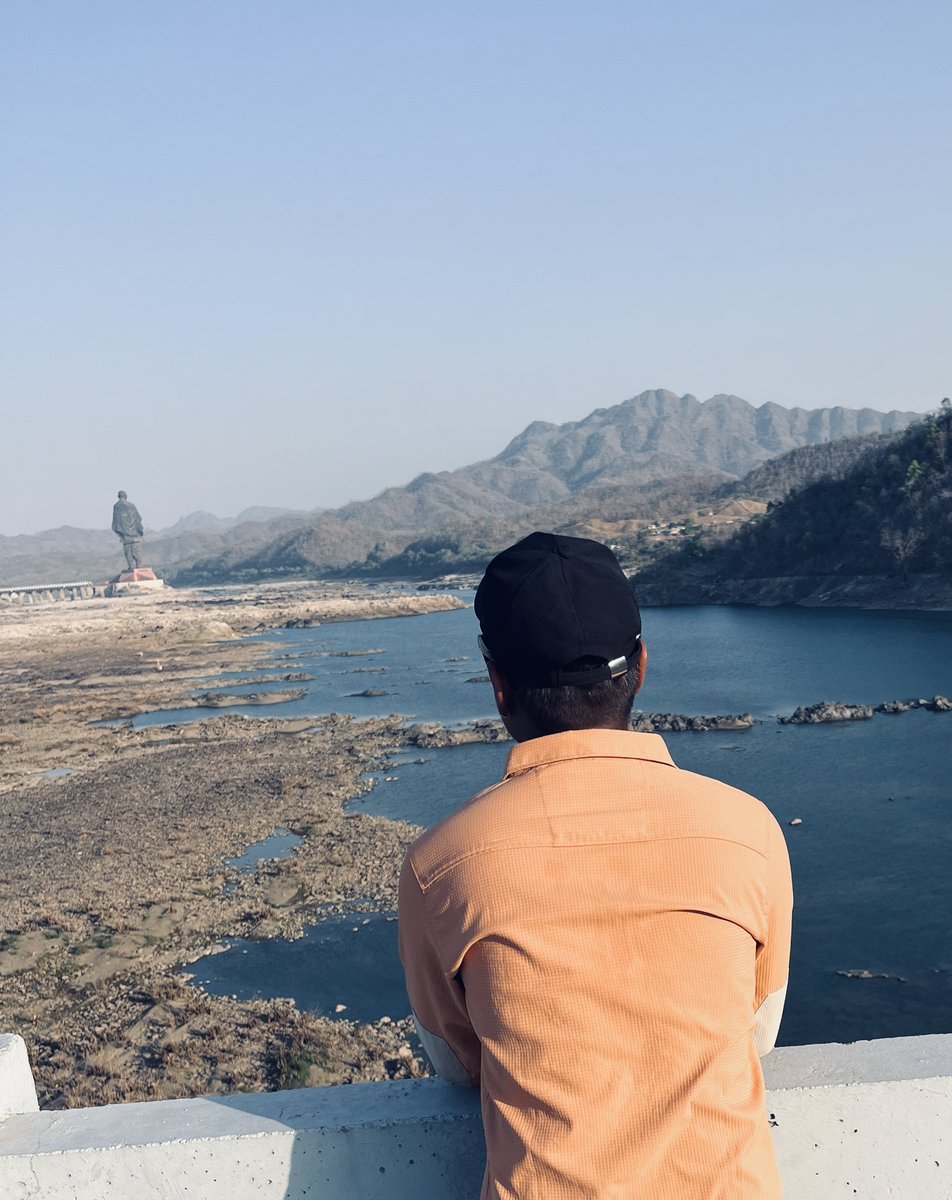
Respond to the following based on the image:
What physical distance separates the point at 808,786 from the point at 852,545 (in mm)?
45128

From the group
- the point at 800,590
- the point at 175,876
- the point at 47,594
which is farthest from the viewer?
the point at 47,594

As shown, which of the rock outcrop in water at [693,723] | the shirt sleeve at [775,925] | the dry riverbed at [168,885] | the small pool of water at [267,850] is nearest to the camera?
the shirt sleeve at [775,925]

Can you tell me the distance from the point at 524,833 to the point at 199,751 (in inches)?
1090

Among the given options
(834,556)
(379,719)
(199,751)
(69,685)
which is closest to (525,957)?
(199,751)

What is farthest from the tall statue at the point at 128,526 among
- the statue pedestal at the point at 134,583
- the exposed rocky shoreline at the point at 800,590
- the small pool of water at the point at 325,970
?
the small pool of water at the point at 325,970

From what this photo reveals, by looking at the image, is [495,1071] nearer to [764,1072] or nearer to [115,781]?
[764,1072]

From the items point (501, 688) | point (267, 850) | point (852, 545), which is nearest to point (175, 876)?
point (267, 850)

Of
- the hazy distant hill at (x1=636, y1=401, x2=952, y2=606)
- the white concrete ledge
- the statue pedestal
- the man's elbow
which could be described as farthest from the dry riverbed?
the statue pedestal

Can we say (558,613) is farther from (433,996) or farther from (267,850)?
(267,850)

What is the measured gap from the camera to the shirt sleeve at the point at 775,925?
1660 millimetres

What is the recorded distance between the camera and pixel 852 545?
6353 centimetres

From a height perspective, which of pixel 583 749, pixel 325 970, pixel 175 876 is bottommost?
pixel 325 970

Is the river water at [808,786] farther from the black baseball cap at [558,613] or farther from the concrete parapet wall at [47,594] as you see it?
the concrete parapet wall at [47,594]

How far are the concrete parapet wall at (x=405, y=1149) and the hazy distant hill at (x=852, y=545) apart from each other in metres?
55.5
